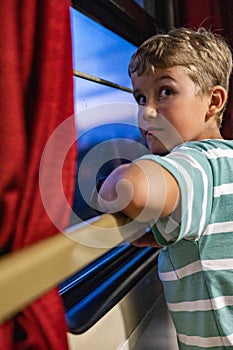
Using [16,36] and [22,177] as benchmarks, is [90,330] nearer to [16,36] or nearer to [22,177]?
[22,177]

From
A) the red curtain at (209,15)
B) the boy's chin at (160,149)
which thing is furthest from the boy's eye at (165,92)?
the red curtain at (209,15)

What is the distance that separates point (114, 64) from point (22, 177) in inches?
40.3

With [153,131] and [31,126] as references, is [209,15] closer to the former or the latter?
[153,131]

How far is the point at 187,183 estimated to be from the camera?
56 cm

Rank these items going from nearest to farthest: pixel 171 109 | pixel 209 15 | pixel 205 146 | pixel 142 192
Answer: pixel 142 192 → pixel 205 146 → pixel 171 109 → pixel 209 15

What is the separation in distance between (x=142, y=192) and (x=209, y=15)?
60.8 inches

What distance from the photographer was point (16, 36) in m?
0.53

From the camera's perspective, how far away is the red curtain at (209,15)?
70.5 inches

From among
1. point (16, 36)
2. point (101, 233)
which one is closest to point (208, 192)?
point (101, 233)

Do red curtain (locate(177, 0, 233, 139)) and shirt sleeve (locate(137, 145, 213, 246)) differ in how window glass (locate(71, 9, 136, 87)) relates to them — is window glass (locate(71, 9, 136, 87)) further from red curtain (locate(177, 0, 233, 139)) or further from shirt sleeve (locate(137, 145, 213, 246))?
shirt sleeve (locate(137, 145, 213, 246))

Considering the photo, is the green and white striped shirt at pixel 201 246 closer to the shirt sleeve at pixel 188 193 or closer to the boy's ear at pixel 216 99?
the shirt sleeve at pixel 188 193

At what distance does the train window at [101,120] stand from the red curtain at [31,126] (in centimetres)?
26

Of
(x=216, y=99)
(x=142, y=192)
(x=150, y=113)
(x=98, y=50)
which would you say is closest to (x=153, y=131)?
(x=150, y=113)

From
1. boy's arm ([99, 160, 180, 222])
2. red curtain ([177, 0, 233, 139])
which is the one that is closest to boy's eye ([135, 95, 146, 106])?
boy's arm ([99, 160, 180, 222])
